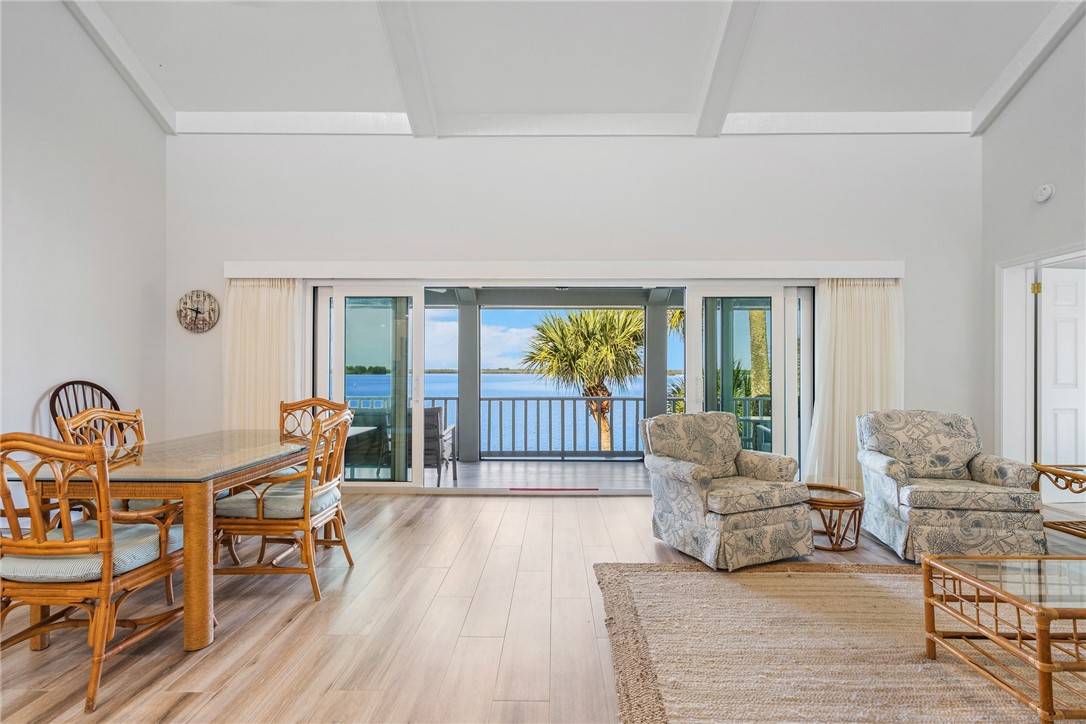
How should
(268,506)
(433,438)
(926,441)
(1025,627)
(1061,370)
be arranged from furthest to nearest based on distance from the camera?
1. (433,438)
2. (1061,370)
3. (926,441)
4. (268,506)
5. (1025,627)

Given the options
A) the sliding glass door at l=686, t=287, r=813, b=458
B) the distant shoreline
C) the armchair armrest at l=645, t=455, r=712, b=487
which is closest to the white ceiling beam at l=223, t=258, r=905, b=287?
the sliding glass door at l=686, t=287, r=813, b=458

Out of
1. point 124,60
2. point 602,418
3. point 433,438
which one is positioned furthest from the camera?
point 602,418

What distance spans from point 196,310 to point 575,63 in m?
4.00

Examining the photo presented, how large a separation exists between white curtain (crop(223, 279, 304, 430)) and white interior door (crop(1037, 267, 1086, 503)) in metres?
6.50

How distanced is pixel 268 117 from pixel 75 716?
4838mm

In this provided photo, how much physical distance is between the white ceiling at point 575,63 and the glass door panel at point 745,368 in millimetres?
1653

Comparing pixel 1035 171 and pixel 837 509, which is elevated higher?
pixel 1035 171

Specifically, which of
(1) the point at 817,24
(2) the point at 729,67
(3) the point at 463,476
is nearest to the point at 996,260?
(1) the point at 817,24

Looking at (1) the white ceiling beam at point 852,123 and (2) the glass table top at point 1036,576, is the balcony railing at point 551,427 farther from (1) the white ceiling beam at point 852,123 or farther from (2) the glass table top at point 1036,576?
(2) the glass table top at point 1036,576

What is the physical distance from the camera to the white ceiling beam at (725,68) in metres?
4.04

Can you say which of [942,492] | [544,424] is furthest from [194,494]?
[544,424]

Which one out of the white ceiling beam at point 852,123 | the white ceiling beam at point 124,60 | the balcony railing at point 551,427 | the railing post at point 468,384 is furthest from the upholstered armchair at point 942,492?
the white ceiling beam at point 124,60

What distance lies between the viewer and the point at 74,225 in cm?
429

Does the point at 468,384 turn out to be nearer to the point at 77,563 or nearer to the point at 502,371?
the point at 502,371
